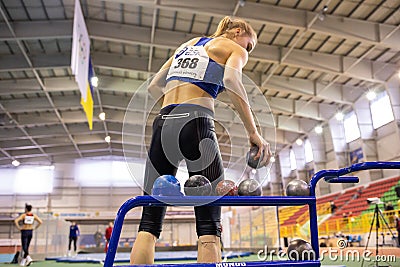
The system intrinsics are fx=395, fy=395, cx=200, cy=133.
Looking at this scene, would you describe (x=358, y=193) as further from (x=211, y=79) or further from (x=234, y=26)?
(x=211, y=79)

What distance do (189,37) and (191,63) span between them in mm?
12421

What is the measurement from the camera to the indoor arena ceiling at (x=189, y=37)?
1231cm

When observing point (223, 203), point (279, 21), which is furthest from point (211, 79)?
point (279, 21)

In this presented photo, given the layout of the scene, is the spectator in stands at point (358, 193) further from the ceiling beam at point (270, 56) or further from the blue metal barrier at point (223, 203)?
the blue metal barrier at point (223, 203)

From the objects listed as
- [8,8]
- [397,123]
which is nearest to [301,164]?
[397,123]

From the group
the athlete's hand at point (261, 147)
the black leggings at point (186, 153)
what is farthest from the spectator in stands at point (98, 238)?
the athlete's hand at point (261, 147)

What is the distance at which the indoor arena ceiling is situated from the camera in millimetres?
12312

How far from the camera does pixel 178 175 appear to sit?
7.57 feet

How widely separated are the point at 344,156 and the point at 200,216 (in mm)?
20300

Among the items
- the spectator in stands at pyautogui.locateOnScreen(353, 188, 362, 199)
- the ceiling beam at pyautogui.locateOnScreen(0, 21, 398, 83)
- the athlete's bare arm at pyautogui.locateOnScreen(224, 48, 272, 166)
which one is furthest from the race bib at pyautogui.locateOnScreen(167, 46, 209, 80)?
the spectator in stands at pyautogui.locateOnScreen(353, 188, 362, 199)

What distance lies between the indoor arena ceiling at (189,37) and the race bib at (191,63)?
6.43 meters

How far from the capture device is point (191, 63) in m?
2.12

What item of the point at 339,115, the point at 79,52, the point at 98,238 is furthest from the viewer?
the point at 98,238

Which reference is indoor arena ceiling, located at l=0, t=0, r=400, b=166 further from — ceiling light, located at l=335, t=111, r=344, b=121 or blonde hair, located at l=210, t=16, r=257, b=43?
blonde hair, located at l=210, t=16, r=257, b=43
